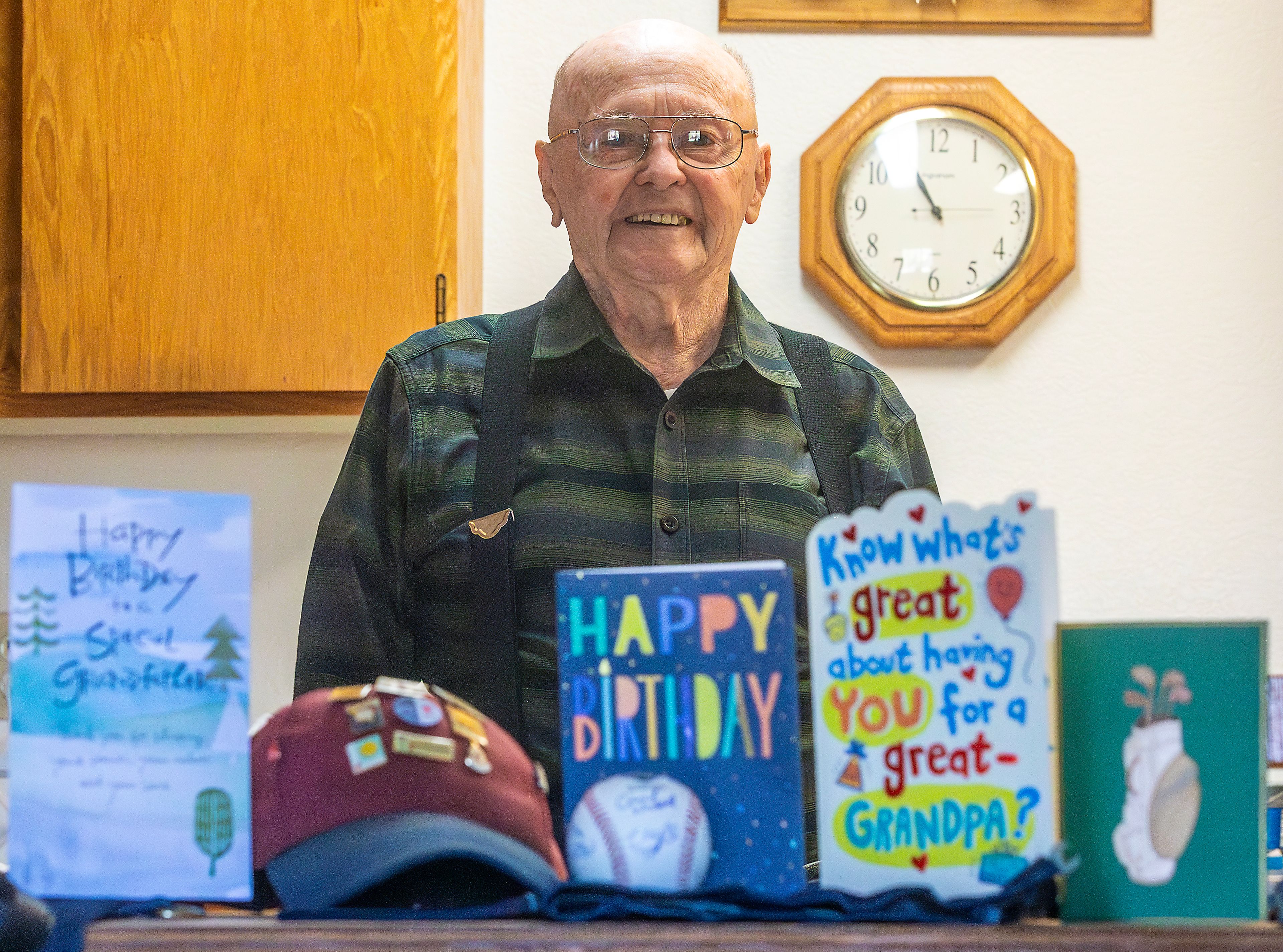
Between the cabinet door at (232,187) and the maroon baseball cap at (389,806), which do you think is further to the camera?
the cabinet door at (232,187)

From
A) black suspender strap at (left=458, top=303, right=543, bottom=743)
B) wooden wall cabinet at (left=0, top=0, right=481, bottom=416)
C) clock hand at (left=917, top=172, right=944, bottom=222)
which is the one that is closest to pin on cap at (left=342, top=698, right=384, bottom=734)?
black suspender strap at (left=458, top=303, right=543, bottom=743)

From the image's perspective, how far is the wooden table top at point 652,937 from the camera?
0.57 meters

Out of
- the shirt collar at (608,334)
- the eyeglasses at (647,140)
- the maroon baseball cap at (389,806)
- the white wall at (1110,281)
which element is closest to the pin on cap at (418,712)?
the maroon baseball cap at (389,806)

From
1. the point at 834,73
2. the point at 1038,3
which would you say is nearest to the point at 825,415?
the point at 834,73

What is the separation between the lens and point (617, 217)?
4.47 feet

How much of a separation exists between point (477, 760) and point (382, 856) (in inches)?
2.8

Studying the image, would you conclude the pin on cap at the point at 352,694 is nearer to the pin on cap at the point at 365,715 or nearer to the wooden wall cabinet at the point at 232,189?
the pin on cap at the point at 365,715

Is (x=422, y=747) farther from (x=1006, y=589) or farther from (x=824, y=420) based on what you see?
(x=824, y=420)

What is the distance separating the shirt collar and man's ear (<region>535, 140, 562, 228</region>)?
3.8 inches

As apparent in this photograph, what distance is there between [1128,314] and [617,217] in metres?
1.16

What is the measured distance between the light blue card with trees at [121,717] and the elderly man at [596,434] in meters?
0.59

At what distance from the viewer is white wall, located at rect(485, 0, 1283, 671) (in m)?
2.07

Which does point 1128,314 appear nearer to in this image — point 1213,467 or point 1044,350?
point 1044,350

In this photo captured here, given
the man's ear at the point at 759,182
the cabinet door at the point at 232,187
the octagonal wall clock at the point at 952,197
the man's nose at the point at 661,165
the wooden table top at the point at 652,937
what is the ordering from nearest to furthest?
the wooden table top at the point at 652,937 < the man's nose at the point at 661,165 < the man's ear at the point at 759,182 < the cabinet door at the point at 232,187 < the octagonal wall clock at the point at 952,197
